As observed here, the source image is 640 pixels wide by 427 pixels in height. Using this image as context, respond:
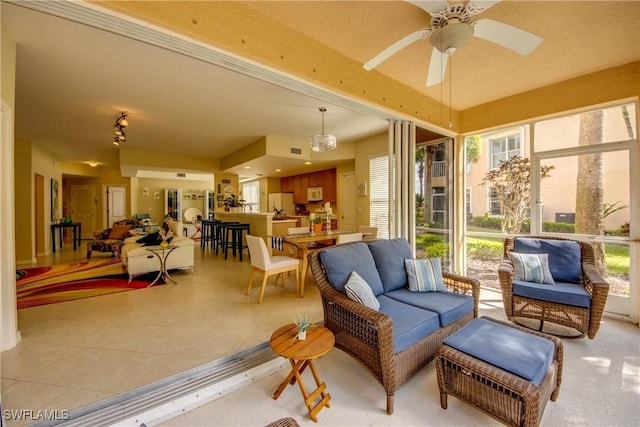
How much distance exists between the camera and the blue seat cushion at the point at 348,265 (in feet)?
6.84

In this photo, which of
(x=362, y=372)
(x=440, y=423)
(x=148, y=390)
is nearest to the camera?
(x=440, y=423)

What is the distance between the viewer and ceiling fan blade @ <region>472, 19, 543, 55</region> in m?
1.71

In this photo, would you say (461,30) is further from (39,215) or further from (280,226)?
(39,215)

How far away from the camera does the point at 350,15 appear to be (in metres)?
2.14

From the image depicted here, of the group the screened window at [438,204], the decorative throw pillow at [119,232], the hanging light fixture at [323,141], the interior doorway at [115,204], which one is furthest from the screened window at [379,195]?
the interior doorway at [115,204]

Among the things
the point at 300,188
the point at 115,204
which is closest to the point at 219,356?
the point at 300,188

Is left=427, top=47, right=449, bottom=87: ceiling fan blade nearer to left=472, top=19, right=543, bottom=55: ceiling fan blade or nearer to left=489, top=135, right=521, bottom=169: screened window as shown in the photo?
left=472, top=19, right=543, bottom=55: ceiling fan blade

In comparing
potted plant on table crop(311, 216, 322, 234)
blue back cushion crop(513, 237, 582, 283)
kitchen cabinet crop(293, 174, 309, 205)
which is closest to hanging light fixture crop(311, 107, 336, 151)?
potted plant on table crop(311, 216, 322, 234)

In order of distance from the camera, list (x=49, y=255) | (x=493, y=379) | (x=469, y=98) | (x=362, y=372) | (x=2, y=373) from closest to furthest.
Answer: (x=493, y=379) < (x=2, y=373) < (x=362, y=372) < (x=469, y=98) < (x=49, y=255)

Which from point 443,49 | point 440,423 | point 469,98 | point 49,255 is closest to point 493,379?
point 440,423

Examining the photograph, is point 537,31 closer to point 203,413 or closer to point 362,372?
point 362,372

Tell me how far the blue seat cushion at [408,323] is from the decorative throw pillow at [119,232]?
660 centimetres

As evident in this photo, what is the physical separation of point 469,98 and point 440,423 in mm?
4012

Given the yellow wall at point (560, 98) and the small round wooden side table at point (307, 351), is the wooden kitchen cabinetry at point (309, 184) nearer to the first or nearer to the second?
the yellow wall at point (560, 98)
